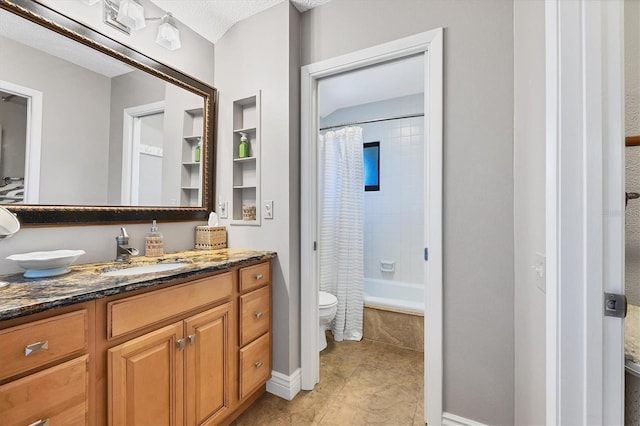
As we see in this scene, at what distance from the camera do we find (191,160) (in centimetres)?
193

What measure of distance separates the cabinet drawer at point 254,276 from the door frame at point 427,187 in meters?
0.23

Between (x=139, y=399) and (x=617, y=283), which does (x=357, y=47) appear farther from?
(x=139, y=399)

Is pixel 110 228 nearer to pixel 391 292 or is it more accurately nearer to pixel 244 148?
pixel 244 148

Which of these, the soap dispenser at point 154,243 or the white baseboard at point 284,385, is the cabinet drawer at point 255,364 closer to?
the white baseboard at point 284,385

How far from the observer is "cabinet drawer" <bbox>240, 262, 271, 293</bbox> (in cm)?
154

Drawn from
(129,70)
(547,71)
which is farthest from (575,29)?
(129,70)

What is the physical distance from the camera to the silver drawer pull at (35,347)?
77 centimetres

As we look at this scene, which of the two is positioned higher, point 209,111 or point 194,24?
point 194,24

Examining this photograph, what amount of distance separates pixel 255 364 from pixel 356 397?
661 millimetres

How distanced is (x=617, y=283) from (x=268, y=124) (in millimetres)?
1736

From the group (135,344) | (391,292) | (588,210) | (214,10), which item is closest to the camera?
(588,210)

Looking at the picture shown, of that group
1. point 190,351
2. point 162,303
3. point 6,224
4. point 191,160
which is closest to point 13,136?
point 6,224

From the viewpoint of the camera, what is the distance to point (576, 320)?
70 centimetres

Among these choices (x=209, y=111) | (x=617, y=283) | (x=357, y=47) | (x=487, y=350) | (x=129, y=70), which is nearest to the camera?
(x=617, y=283)
